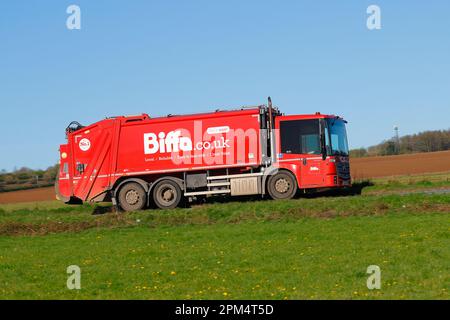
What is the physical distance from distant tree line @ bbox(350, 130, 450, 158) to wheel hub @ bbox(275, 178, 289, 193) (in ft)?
144

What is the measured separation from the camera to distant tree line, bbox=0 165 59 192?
61.3 m

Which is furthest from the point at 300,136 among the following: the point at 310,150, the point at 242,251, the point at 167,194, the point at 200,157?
the point at 242,251

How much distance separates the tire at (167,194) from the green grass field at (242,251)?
179 cm

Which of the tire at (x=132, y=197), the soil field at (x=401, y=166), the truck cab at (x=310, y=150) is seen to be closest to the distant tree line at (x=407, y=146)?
the soil field at (x=401, y=166)

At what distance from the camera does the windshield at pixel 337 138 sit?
25375mm

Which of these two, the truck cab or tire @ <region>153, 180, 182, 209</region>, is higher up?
the truck cab

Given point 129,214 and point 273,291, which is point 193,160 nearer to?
point 129,214

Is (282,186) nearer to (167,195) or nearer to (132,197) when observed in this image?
(167,195)

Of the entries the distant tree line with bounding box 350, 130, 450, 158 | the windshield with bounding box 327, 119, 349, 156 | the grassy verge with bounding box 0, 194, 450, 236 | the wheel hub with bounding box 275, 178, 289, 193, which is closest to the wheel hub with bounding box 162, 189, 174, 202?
the grassy verge with bounding box 0, 194, 450, 236

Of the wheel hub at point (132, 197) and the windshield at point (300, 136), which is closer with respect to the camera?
the windshield at point (300, 136)

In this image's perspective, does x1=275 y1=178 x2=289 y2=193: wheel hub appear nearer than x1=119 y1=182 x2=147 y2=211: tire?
Yes

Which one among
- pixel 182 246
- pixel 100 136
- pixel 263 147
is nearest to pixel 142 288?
pixel 182 246

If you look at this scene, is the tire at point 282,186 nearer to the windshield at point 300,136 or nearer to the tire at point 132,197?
the windshield at point 300,136

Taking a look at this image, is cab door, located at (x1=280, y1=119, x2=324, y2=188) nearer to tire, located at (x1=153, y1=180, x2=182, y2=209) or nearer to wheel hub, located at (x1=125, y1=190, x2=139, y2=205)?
tire, located at (x1=153, y1=180, x2=182, y2=209)
